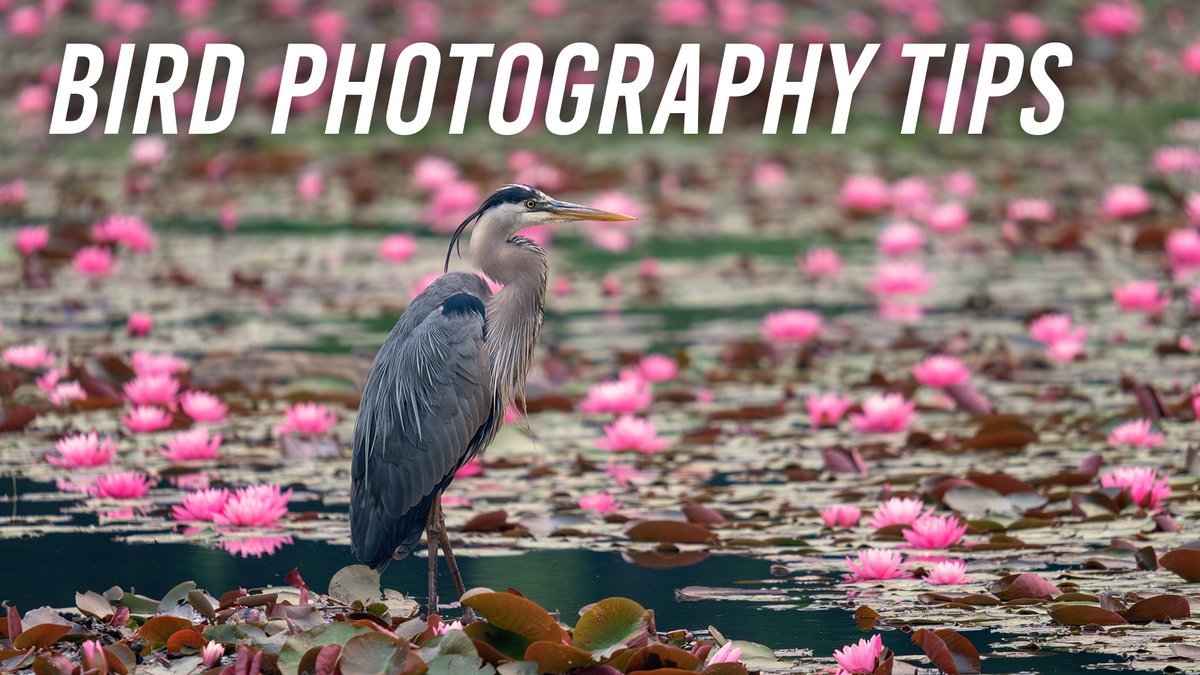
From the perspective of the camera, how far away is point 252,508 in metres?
4.65

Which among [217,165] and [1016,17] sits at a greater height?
[1016,17]

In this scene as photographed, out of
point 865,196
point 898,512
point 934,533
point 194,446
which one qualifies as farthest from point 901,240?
point 194,446

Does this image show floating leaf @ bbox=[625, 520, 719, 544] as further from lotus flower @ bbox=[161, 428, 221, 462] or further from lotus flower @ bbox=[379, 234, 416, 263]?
lotus flower @ bbox=[379, 234, 416, 263]

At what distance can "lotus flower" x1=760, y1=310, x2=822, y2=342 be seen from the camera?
7281mm

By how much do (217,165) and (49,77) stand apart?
224 cm

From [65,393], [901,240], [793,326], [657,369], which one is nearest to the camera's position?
[65,393]

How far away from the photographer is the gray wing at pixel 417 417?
4.41m

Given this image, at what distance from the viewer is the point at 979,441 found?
5.77m

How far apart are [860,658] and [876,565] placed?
35.2 inches

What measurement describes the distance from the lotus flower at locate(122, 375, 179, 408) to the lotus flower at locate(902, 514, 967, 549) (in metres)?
2.78

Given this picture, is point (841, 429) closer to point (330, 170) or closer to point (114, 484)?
point (114, 484)

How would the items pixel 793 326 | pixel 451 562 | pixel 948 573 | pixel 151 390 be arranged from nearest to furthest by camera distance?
pixel 948 573, pixel 451 562, pixel 151 390, pixel 793 326

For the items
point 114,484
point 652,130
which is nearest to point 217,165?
point 652,130

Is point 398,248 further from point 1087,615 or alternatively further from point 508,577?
point 1087,615
